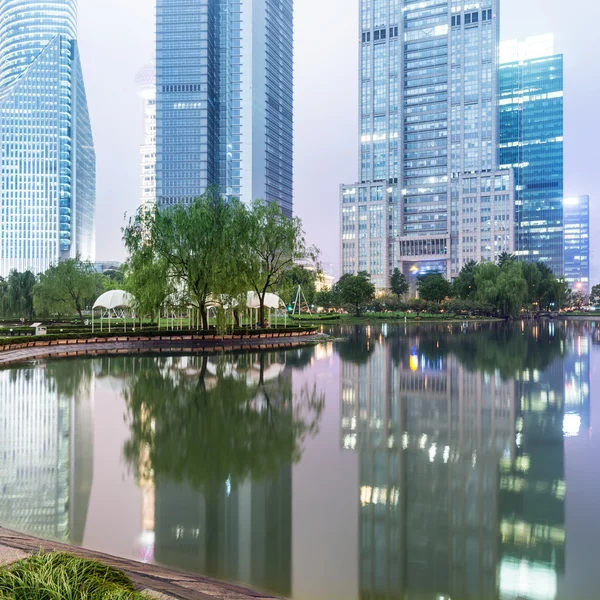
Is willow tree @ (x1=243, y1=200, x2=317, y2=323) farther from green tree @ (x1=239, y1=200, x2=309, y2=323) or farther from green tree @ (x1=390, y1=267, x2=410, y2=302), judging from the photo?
green tree @ (x1=390, y1=267, x2=410, y2=302)

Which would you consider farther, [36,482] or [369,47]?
[369,47]

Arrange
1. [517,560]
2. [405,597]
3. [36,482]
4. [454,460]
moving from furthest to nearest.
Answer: [454,460] → [36,482] → [517,560] → [405,597]

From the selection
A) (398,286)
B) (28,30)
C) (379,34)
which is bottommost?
(398,286)

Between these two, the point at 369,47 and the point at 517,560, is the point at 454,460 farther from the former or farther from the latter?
the point at 369,47

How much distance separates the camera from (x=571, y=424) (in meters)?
11.9

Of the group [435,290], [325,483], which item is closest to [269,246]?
[325,483]

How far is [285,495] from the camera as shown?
24.6 feet

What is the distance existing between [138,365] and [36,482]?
15414 millimetres

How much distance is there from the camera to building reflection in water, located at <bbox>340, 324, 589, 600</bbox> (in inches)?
211

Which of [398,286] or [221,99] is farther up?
[221,99]

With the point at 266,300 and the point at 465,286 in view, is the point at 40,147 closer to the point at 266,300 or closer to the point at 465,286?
the point at 465,286

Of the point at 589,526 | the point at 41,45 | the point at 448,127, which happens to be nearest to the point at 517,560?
the point at 589,526

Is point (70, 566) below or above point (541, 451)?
above

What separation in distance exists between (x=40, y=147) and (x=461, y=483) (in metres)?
171
